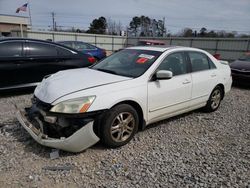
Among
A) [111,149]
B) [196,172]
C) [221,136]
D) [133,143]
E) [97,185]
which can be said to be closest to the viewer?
[97,185]

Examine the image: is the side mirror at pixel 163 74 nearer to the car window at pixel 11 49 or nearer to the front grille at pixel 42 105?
the front grille at pixel 42 105

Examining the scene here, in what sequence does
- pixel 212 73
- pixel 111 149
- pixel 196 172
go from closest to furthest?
pixel 196 172
pixel 111 149
pixel 212 73

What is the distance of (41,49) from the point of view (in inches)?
223

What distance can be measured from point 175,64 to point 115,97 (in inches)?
61.6

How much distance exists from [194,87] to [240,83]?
487cm

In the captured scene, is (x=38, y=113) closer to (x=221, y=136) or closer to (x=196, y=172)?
(x=196, y=172)

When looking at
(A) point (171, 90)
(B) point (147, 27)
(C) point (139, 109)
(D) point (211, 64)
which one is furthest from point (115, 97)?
(B) point (147, 27)

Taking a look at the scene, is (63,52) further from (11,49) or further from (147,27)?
(147,27)

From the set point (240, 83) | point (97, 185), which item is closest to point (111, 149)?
point (97, 185)

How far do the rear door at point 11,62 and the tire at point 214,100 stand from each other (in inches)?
171

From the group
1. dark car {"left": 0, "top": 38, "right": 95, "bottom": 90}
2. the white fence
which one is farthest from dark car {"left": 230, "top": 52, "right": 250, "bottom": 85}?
the white fence

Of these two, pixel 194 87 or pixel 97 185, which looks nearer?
pixel 97 185

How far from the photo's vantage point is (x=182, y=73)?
413 centimetres

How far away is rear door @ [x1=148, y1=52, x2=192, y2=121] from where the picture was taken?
3.58 metres
